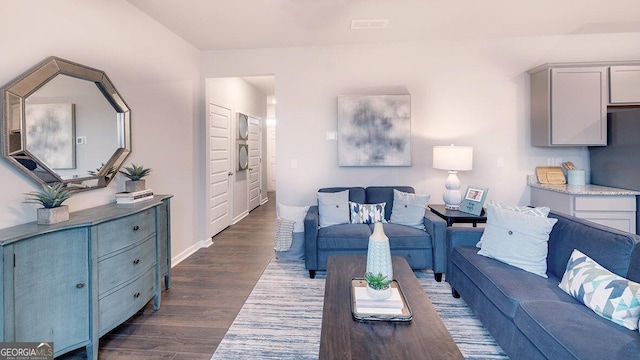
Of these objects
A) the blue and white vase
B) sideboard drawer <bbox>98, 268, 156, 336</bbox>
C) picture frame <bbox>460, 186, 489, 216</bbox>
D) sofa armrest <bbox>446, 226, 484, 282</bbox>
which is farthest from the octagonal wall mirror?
picture frame <bbox>460, 186, 489, 216</bbox>

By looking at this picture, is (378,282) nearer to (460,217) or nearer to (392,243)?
(392,243)

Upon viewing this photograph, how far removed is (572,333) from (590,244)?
0.80m

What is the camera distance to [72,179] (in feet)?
→ 7.45

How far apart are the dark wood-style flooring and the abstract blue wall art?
171 cm

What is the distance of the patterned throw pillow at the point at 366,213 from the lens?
3561mm

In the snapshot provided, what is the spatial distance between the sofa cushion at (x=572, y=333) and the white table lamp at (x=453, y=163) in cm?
193

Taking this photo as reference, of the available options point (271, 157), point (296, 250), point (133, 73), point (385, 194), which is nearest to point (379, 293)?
point (296, 250)

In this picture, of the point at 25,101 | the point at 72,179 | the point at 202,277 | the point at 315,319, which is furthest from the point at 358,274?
the point at 25,101

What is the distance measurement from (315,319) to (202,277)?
4.68ft

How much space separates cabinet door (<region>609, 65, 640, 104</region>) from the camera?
133 inches

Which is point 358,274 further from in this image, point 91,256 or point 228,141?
point 228,141

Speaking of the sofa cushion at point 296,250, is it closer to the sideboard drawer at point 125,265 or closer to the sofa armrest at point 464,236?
the sideboard drawer at point 125,265

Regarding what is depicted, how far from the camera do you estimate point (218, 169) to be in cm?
491

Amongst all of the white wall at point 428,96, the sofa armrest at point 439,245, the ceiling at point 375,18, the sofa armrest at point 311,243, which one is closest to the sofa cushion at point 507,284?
the sofa armrest at point 439,245
